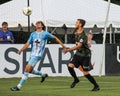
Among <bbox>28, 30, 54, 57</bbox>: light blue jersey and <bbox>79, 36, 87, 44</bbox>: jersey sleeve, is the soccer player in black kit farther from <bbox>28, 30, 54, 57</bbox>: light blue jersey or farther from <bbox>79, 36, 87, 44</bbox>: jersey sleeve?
<bbox>28, 30, 54, 57</bbox>: light blue jersey

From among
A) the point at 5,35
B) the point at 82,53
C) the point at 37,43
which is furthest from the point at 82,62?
the point at 5,35

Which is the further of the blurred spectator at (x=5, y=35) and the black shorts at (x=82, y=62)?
the blurred spectator at (x=5, y=35)

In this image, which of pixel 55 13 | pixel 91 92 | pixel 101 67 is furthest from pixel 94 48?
pixel 91 92

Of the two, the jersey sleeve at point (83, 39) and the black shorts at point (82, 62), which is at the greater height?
the jersey sleeve at point (83, 39)

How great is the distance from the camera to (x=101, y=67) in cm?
2562

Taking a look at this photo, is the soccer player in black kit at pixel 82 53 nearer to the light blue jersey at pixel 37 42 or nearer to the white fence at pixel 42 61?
the light blue jersey at pixel 37 42

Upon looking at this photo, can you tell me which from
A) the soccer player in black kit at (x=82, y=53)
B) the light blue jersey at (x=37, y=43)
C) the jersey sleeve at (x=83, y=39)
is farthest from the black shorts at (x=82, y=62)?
the light blue jersey at (x=37, y=43)

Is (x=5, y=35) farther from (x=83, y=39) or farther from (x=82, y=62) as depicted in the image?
(x=83, y=39)

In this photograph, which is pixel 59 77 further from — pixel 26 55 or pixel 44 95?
pixel 44 95

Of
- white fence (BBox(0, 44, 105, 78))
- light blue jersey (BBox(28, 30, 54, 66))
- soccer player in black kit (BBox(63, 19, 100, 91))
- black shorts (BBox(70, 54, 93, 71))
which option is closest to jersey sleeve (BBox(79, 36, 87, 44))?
soccer player in black kit (BBox(63, 19, 100, 91))

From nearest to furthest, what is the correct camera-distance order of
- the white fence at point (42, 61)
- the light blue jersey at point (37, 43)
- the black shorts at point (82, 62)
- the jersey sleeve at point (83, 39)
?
the jersey sleeve at point (83, 39)
the black shorts at point (82, 62)
the light blue jersey at point (37, 43)
the white fence at point (42, 61)

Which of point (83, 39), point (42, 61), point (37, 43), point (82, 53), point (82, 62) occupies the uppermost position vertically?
point (83, 39)

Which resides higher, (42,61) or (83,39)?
(83,39)

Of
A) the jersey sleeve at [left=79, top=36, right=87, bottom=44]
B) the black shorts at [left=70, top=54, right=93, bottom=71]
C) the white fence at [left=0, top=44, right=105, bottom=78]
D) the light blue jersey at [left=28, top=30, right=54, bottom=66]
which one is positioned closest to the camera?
the jersey sleeve at [left=79, top=36, right=87, bottom=44]
